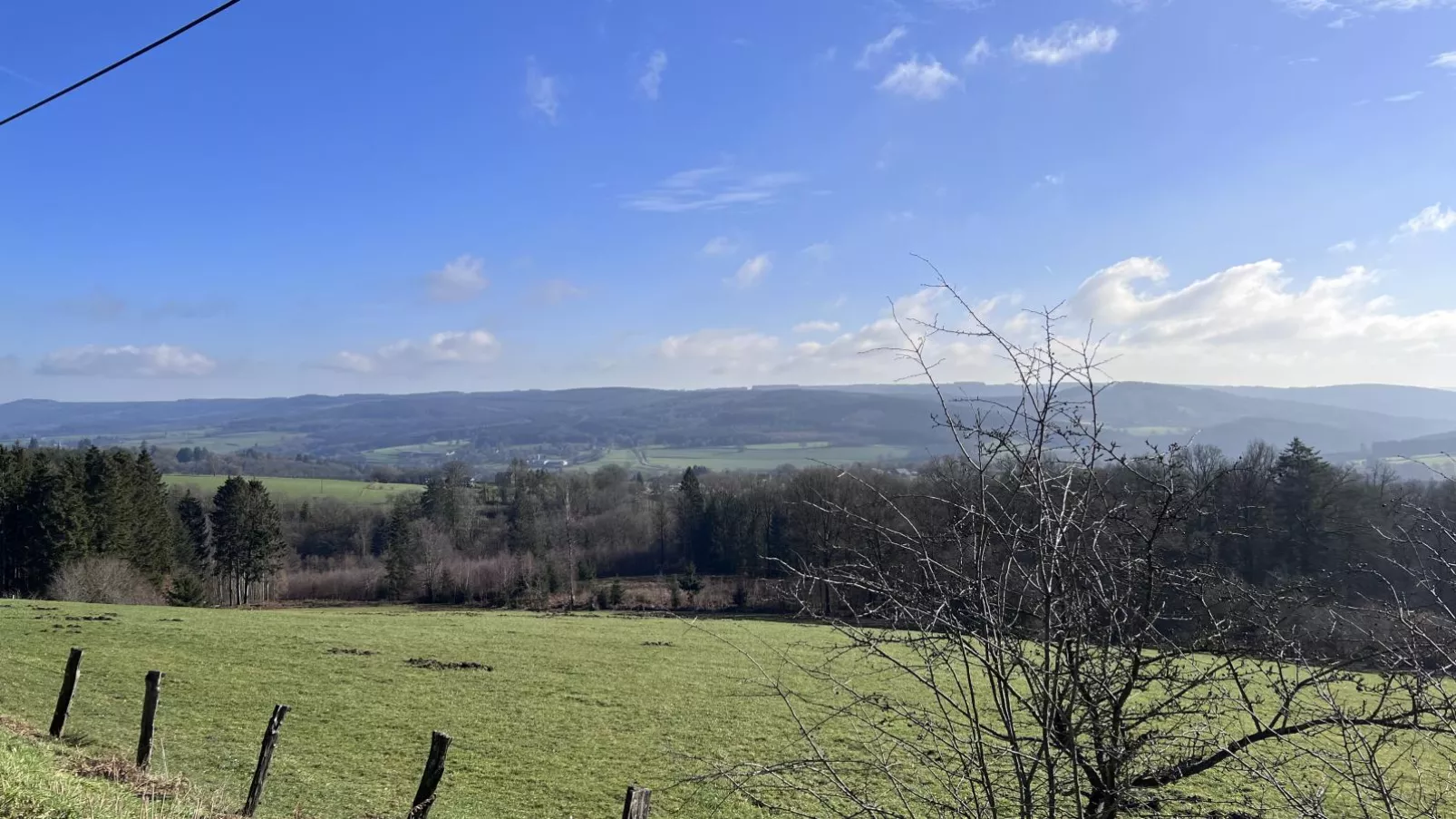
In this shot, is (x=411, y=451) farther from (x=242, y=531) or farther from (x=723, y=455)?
(x=242, y=531)

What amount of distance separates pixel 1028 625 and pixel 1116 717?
1.43 feet

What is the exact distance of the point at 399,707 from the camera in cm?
1593

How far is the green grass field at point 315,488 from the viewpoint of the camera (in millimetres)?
72500

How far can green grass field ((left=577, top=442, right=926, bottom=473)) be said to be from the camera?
106938 mm

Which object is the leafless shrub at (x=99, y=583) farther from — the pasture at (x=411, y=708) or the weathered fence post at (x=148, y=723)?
the weathered fence post at (x=148, y=723)

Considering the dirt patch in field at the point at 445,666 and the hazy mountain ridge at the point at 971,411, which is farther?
the dirt patch in field at the point at 445,666

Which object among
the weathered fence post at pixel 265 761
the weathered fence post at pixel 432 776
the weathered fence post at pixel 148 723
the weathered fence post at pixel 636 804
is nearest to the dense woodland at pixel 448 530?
the weathered fence post at pixel 432 776

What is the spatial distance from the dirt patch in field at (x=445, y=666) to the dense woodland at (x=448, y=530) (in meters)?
8.32

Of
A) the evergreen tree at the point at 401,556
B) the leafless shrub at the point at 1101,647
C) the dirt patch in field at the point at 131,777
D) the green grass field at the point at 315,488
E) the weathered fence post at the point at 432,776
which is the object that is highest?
the leafless shrub at the point at 1101,647

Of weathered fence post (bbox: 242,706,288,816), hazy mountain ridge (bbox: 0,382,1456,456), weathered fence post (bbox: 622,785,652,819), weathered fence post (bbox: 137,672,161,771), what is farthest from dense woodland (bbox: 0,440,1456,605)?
weathered fence post (bbox: 622,785,652,819)

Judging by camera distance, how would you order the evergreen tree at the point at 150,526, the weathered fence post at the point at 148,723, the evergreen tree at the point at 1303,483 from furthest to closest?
the evergreen tree at the point at 150,526 → the evergreen tree at the point at 1303,483 → the weathered fence post at the point at 148,723

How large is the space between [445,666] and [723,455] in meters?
118

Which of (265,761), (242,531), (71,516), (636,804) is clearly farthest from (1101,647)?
(242,531)

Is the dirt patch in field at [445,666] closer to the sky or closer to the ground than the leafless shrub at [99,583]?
closer to the sky
